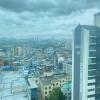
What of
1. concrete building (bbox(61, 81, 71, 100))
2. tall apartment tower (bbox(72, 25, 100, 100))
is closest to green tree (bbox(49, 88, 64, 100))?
concrete building (bbox(61, 81, 71, 100))

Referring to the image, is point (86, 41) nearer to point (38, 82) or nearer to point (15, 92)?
point (15, 92)

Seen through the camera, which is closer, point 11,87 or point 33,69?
point 11,87

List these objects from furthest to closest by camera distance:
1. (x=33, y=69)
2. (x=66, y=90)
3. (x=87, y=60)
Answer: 1. (x=33, y=69)
2. (x=66, y=90)
3. (x=87, y=60)

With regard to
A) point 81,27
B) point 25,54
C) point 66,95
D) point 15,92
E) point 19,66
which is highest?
point 81,27

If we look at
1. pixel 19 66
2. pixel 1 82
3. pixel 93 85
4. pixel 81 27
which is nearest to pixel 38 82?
pixel 19 66

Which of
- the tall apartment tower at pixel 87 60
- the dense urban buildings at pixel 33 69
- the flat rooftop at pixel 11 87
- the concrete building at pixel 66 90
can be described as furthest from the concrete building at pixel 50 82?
the tall apartment tower at pixel 87 60

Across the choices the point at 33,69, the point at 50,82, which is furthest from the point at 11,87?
the point at 33,69

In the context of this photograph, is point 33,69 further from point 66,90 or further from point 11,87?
point 11,87
